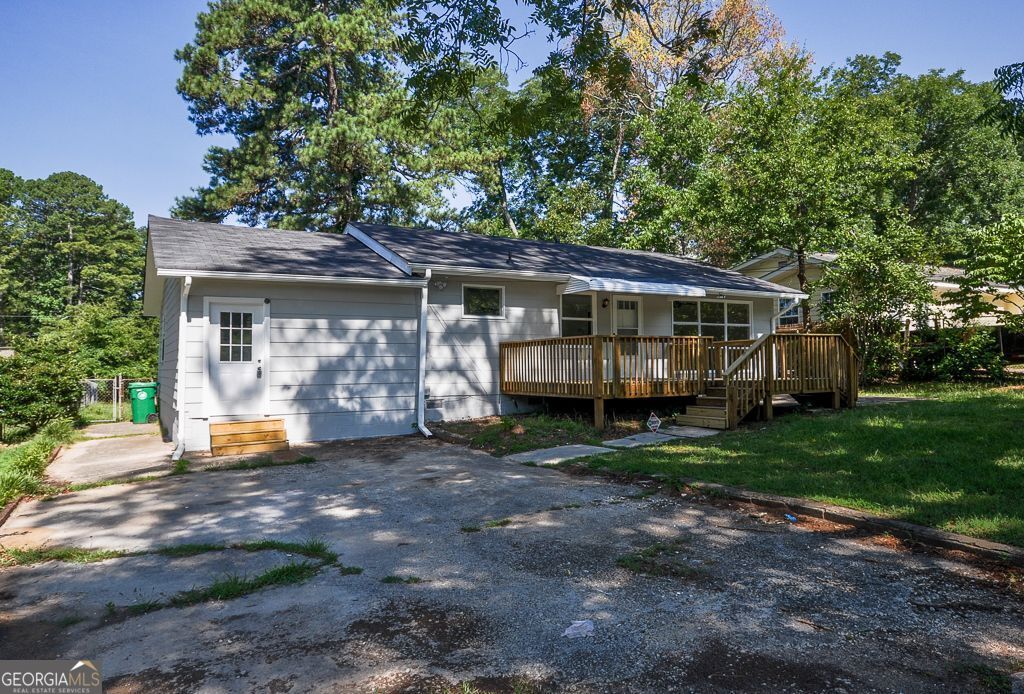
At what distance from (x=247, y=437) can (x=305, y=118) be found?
1767cm

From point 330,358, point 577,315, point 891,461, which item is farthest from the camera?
point 577,315

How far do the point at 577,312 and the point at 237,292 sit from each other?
22.5 ft

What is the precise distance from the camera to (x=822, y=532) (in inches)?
194

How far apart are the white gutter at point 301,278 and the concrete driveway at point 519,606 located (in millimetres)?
4084

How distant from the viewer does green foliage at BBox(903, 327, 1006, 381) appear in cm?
1430

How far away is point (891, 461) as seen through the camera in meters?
6.85

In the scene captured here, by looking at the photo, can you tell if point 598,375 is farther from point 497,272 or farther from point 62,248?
point 62,248

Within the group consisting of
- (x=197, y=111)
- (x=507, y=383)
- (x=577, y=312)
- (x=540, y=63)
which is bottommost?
(x=507, y=383)

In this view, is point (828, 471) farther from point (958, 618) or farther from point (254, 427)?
point (254, 427)

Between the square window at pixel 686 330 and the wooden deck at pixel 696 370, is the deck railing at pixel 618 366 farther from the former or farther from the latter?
the square window at pixel 686 330

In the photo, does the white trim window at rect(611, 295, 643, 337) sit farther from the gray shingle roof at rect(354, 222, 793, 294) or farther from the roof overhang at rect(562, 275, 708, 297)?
the roof overhang at rect(562, 275, 708, 297)

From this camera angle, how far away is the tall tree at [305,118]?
21.6 metres

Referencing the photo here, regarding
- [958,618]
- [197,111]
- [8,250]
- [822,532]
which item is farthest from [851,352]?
[8,250]

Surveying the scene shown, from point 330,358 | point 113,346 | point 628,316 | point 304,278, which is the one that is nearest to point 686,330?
point 628,316
